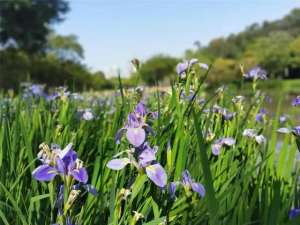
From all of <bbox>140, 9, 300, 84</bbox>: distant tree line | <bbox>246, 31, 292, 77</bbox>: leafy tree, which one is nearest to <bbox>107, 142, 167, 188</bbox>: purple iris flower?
<bbox>140, 9, 300, 84</bbox>: distant tree line

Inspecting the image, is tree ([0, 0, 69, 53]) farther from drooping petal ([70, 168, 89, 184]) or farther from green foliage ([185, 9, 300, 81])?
drooping petal ([70, 168, 89, 184])

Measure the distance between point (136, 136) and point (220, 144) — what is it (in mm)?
571

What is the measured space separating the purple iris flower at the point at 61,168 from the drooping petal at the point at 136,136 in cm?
13

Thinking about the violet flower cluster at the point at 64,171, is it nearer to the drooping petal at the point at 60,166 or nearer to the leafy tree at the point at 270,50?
the drooping petal at the point at 60,166

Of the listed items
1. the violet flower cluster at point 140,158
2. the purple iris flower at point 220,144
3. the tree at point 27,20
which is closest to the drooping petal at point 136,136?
the violet flower cluster at point 140,158

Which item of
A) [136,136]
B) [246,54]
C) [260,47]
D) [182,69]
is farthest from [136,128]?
[246,54]

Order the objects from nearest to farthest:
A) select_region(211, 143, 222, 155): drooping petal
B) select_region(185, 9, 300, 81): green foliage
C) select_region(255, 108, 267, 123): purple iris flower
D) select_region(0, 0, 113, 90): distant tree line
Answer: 1. select_region(211, 143, 222, 155): drooping petal
2. select_region(255, 108, 267, 123): purple iris flower
3. select_region(0, 0, 113, 90): distant tree line
4. select_region(185, 9, 300, 81): green foliage

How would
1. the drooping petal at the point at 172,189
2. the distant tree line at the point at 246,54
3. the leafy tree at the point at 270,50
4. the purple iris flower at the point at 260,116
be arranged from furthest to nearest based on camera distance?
the leafy tree at the point at 270,50, the distant tree line at the point at 246,54, the purple iris flower at the point at 260,116, the drooping petal at the point at 172,189

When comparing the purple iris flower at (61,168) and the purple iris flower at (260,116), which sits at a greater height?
the purple iris flower at (61,168)

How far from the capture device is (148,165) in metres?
0.99

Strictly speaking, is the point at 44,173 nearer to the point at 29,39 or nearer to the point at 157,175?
Result: the point at 157,175

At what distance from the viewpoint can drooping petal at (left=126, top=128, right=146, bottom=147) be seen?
1.00 metres

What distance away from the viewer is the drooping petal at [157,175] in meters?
0.95

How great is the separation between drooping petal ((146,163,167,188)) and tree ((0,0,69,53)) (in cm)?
2677
